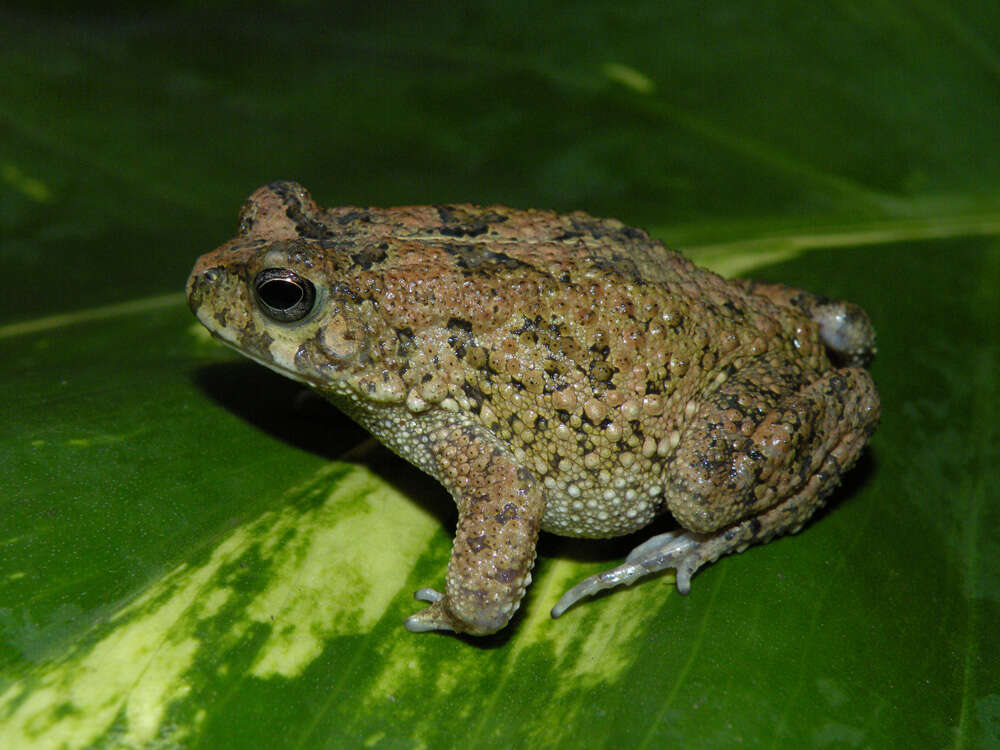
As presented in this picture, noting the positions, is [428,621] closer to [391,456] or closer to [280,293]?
[391,456]

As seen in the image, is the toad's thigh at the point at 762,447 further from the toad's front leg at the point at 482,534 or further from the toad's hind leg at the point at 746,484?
the toad's front leg at the point at 482,534

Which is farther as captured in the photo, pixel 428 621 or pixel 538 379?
pixel 538 379

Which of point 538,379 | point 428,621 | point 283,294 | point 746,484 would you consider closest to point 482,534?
point 428,621

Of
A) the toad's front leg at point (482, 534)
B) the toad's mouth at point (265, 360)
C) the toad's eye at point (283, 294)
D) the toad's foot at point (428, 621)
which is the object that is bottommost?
the toad's foot at point (428, 621)

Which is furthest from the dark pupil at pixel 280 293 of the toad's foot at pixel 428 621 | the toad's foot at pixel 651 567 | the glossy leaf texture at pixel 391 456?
the toad's foot at pixel 651 567

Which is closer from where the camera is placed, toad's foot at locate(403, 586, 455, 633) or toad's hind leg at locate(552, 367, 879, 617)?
toad's foot at locate(403, 586, 455, 633)

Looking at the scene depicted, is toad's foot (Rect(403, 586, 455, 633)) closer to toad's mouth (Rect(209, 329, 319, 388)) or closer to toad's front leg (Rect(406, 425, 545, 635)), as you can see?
toad's front leg (Rect(406, 425, 545, 635))

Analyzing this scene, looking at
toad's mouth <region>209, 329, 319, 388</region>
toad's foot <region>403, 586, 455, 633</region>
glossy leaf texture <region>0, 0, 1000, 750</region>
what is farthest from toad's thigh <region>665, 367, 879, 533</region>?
toad's mouth <region>209, 329, 319, 388</region>
